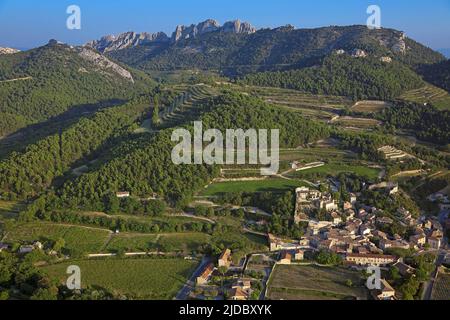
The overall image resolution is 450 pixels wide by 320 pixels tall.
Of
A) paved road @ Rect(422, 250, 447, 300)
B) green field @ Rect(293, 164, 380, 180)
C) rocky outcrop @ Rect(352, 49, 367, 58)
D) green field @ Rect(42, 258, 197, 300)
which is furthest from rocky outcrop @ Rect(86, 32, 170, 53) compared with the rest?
paved road @ Rect(422, 250, 447, 300)

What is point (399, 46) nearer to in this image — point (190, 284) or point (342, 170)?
point (342, 170)

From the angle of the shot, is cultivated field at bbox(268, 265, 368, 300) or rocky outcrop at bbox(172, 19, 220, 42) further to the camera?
rocky outcrop at bbox(172, 19, 220, 42)

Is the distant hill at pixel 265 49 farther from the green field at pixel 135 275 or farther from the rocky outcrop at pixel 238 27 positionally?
the green field at pixel 135 275

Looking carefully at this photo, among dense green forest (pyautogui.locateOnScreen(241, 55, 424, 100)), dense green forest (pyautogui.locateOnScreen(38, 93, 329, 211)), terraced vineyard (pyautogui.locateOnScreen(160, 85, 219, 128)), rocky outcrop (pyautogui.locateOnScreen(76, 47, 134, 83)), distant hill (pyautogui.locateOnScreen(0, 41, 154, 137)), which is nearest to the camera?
dense green forest (pyautogui.locateOnScreen(38, 93, 329, 211))

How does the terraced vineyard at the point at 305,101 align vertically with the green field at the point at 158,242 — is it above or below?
above

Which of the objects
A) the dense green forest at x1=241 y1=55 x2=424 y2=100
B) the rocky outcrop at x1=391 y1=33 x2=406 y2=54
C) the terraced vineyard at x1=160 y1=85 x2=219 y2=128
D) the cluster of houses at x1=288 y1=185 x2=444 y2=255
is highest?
the rocky outcrop at x1=391 y1=33 x2=406 y2=54

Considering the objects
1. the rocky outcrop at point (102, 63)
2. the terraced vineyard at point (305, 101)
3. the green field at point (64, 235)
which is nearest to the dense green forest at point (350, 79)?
the terraced vineyard at point (305, 101)

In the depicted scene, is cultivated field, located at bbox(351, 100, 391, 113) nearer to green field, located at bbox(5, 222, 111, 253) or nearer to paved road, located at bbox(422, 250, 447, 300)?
paved road, located at bbox(422, 250, 447, 300)
